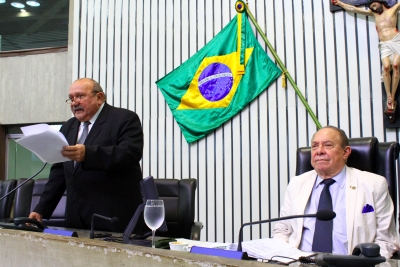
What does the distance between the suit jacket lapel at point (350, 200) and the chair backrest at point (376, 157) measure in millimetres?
123

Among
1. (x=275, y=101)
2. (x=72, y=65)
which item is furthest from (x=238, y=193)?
(x=72, y=65)

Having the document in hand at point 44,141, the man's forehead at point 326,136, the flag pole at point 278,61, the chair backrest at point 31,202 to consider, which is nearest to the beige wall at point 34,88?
the chair backrest at point 31,202

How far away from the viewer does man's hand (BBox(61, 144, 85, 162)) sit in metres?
2.06

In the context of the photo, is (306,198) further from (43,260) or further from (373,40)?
(373,40)

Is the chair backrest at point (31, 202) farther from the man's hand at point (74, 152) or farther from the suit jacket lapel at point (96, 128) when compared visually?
the man's hand at point (74, 152)

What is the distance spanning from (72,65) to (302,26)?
111 inches

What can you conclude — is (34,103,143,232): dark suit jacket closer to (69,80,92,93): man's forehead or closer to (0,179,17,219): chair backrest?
(69,80,92,93): man's forehead

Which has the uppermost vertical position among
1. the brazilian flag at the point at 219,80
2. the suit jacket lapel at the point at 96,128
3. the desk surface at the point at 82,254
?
the brazilian flag at the point at 219,80

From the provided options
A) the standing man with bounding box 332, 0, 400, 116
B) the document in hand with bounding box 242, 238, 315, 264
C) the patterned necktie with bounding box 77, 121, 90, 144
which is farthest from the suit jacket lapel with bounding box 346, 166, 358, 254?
the standing man with bounding box 332, 0, 400, 116

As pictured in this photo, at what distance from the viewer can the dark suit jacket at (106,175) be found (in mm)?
2197

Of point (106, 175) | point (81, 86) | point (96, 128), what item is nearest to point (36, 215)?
point (106, 175)

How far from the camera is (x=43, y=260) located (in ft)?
3.81

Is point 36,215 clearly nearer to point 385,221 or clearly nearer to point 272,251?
point 272,251

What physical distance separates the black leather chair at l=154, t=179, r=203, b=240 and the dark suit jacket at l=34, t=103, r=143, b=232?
1.34 ft
